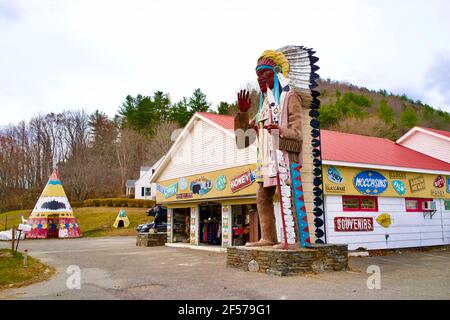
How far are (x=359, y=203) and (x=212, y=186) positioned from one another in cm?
636

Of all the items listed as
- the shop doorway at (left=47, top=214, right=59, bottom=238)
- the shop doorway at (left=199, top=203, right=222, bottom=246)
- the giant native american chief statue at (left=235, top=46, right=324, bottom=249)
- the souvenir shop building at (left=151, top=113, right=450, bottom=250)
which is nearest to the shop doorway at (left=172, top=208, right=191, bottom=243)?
the souvenir shop building at (left=151, top=113, right=450, bottom=250)

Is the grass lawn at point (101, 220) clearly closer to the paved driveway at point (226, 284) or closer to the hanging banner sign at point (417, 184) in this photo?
the paved driveway at point (226, 284)

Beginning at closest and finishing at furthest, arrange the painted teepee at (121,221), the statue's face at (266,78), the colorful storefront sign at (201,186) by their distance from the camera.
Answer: the statue's face at (266,78) → the colorful storefront sign at (201,186) → the painted teepee at (121,221)

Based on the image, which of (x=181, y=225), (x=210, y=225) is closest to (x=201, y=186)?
(x=210, y=225)

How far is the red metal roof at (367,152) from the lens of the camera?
1669 cm

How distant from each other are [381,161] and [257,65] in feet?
28.9

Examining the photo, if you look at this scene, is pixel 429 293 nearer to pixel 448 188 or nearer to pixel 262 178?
pixel 262 178

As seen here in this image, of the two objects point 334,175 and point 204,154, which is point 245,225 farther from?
point 334,175

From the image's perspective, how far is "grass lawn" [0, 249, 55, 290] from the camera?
31.9 ft

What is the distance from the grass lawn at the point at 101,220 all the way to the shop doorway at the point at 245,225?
64.0 feet

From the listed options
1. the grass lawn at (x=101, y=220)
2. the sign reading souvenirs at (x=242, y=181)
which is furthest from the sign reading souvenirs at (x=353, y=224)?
the grass lawn at (x=101, y=220)

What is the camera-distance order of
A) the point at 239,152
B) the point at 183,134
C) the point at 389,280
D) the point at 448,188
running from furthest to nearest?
the point at 183,134, the point at 448,188, the point at 239,152, the point at 389,280

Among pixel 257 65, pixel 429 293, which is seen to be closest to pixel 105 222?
pixel 257 65

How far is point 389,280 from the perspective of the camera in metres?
9.48
